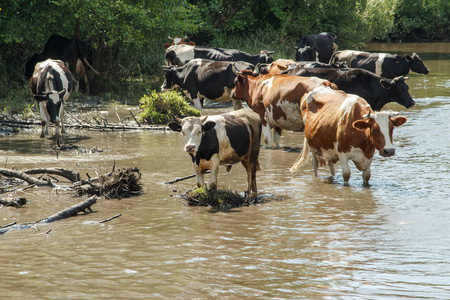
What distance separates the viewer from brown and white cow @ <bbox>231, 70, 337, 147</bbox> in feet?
40.0

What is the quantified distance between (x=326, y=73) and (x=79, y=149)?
543cm

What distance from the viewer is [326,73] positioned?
46.6ft

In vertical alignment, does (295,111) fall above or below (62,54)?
below

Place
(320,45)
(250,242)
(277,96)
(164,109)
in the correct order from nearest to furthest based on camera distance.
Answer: (250,242), (277,96), (164,109), (320,45)

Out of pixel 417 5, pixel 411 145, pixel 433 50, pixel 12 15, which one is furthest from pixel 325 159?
pixel 417 5

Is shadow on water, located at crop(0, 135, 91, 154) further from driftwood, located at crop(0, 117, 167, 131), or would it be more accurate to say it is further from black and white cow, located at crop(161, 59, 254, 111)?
black and white cow, located at crop(161, 59, 254, 111)

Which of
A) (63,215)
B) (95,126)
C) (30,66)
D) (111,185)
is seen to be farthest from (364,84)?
(30,66)

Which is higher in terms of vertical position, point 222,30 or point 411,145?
point 222,30

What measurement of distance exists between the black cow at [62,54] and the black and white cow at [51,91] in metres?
4.54

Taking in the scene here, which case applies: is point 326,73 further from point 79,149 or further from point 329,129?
point 79,149

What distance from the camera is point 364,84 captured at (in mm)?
14016

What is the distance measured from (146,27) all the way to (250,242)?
610 inches

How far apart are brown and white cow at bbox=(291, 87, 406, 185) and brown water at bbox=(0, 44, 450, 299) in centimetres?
47

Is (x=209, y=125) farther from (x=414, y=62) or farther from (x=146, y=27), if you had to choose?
(x=146, y=27)
